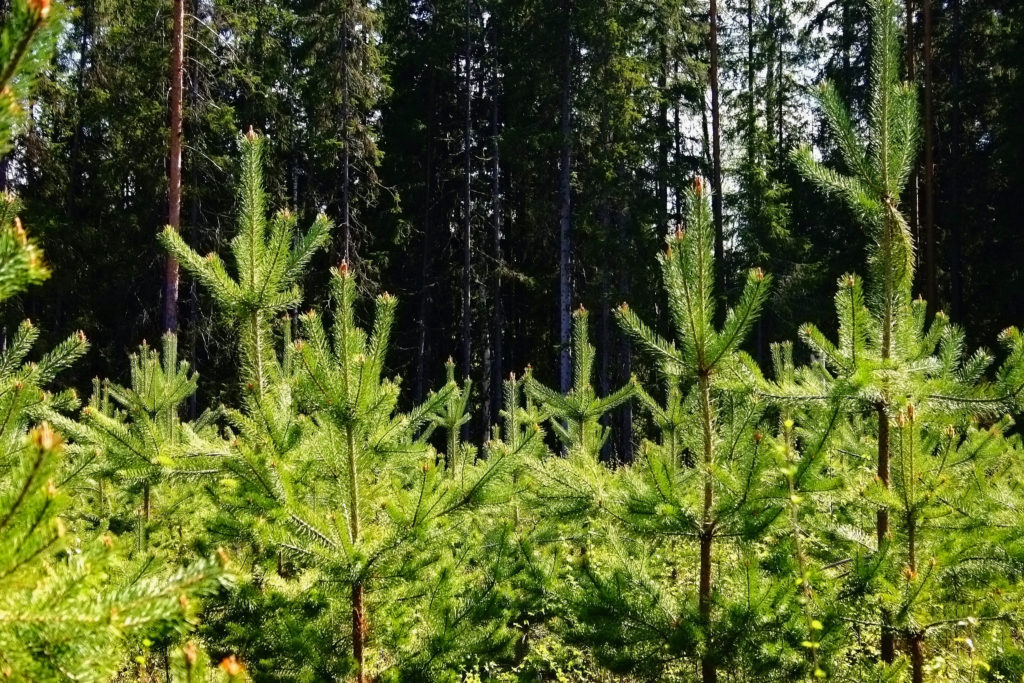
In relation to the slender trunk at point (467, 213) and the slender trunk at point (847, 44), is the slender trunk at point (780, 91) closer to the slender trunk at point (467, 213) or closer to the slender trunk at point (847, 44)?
the slender trunk at point (847, 44)

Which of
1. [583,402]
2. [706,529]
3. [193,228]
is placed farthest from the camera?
[193,228]

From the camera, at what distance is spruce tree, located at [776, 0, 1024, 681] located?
291 cm

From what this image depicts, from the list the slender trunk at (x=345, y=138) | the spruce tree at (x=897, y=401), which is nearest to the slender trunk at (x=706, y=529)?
the spruce tree at (x=897, y=401)

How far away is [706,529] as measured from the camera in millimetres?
3035

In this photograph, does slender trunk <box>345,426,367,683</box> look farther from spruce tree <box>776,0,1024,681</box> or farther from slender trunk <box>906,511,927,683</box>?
slender trunk <box>906,511,927,683</box>

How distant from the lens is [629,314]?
10.3 feet

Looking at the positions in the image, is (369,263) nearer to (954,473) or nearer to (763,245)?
(763,245)

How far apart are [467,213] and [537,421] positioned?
1233 centimetres

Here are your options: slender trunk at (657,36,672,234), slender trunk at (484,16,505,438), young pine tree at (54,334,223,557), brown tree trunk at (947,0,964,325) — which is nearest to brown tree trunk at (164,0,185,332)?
young pine tree at (54,334,223,557)

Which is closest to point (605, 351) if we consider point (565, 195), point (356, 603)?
point (565, 195)

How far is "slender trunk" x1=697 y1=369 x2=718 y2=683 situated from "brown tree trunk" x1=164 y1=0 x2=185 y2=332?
9.03 metres

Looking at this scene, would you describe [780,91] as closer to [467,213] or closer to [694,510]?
[467,213]

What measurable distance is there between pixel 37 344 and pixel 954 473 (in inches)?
672

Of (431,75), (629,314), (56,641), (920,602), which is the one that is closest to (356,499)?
(629,314)
